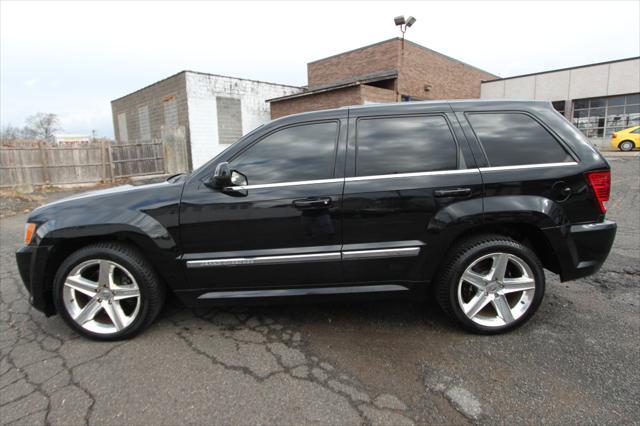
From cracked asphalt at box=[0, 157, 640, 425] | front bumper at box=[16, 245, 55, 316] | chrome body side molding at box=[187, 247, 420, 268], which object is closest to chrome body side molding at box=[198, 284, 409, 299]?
chrome body side molding at box=[187, 247, 420, 268]

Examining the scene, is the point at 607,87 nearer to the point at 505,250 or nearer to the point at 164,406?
the point at 505,250

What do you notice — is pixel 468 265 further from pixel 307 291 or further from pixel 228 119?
pixel 228 119

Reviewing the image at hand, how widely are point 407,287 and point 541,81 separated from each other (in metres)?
29.2

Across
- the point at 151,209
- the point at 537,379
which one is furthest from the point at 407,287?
the point at 151,209

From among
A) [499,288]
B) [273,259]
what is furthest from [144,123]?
[499,288]

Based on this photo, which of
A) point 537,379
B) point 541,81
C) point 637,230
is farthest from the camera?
point 541,81

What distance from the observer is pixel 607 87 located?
77.9 feet

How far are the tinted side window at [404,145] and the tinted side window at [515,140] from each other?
27cm

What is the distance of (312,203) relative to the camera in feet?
8.71

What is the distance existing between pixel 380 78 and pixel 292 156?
17207 mm

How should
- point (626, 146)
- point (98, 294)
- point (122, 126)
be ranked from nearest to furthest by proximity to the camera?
1. point (98, 294)
2. point (626, 146)
3. point (122, 126)

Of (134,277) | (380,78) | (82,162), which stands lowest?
(134,277)

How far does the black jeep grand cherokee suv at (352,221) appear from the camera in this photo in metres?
2.69

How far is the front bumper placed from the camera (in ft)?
9.16
